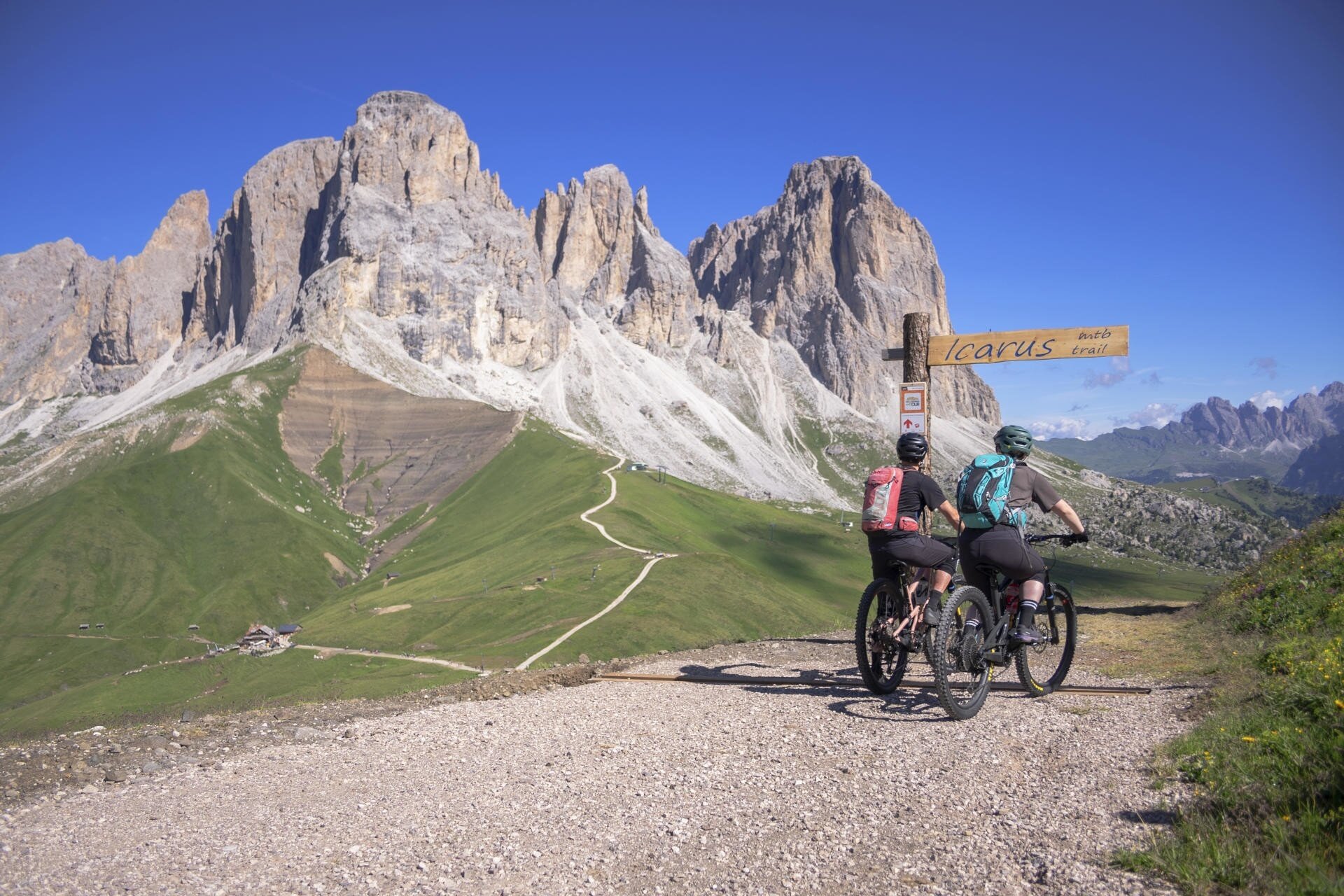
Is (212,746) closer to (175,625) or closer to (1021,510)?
(1021,510)

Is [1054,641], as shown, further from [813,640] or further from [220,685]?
[220,685]

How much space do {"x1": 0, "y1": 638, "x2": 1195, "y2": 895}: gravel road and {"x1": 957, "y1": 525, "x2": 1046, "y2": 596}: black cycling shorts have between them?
2258 mm

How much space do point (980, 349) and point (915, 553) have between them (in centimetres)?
1196

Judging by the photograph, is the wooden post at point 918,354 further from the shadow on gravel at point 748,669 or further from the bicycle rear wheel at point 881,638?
the bicycle rear wheel at point 881,638

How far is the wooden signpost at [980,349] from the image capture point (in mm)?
23078

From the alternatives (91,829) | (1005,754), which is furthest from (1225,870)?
(91,829)

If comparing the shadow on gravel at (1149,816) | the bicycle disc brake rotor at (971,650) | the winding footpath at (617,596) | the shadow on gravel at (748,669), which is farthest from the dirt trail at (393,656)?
the shadow on gravel at (1149,816)

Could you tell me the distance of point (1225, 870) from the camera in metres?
7.29

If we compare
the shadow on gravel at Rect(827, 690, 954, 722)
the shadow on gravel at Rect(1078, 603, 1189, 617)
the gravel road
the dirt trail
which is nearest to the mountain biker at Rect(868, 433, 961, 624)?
Answer: the shadow on gravel at Rect(827, 690, 954, 722)

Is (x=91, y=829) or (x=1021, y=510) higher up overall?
(x=1021, y=510)

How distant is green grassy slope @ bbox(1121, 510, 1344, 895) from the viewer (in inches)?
282

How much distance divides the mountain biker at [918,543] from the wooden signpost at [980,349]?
793cm

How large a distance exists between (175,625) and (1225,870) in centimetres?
16331

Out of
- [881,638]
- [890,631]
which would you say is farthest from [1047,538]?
[881,638]
